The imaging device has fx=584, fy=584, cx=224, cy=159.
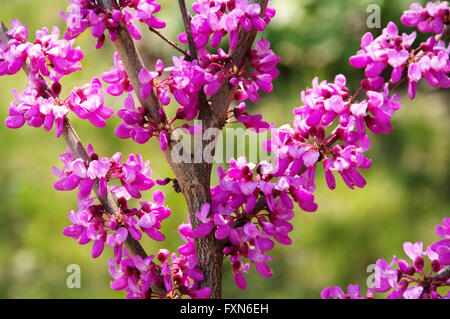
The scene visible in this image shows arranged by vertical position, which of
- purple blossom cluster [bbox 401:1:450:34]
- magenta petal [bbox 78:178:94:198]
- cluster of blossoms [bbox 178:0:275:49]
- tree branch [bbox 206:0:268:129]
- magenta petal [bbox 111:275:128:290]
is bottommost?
magenta petal [bbox 111:275:128:290]

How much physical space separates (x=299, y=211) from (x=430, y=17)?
1437 millimetres

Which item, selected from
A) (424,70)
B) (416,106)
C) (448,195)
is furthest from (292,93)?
(424,70)

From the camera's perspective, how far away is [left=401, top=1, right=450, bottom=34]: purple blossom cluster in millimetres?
629

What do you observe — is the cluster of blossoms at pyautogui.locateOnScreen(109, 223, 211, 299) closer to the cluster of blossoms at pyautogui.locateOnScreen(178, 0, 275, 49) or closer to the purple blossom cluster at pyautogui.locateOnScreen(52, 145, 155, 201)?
the purple blossom cluster at pyautogui.locateOnScreen(52, 145, 155, 201)

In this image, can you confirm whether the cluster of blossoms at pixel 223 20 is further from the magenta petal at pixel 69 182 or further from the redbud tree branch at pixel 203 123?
the magenta petal at pixel 69 182

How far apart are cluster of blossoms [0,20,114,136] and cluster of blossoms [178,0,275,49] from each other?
118 millimetres

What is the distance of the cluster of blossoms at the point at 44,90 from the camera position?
1.95ft

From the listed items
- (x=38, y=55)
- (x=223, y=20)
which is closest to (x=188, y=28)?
(x=223, y=20)

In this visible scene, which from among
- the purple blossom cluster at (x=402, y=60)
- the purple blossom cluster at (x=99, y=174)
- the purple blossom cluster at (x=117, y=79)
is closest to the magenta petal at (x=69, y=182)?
the purple blossom cluster at (x=99, y=174)

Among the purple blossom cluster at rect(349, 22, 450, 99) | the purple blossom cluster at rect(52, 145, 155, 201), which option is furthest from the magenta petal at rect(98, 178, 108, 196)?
the purple blossom cluster at rect(349, 22, 450, 99)

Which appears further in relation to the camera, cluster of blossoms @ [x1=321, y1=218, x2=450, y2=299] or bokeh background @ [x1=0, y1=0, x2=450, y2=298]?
bokeh background @ [x1=0, y1=0, x2=450, y2=298]

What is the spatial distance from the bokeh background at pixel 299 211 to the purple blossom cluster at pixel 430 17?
128 cm

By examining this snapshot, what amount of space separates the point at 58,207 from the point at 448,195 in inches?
55.3

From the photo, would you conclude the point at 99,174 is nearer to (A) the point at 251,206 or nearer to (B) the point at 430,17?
(A) the point at 251,206
